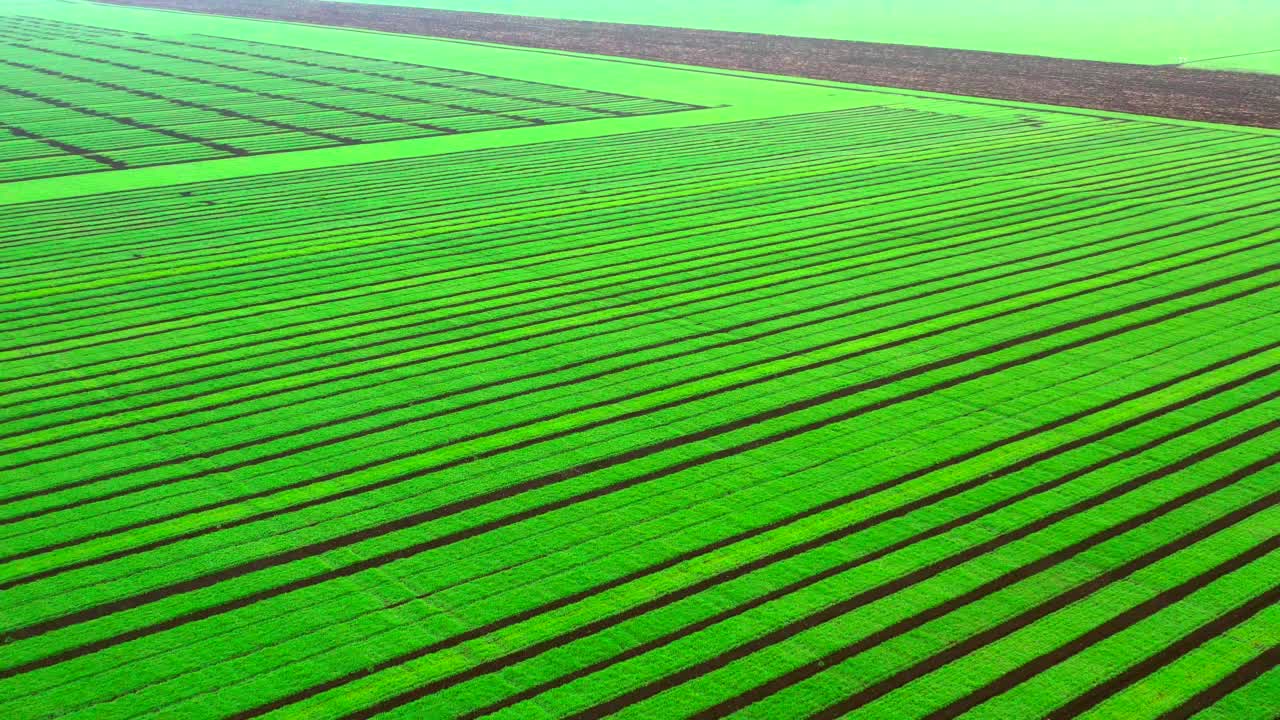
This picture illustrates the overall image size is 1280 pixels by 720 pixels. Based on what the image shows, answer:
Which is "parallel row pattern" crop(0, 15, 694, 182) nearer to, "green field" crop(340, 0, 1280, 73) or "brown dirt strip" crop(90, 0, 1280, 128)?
"brown dirt strip" crop(90, 0, 1280, 128)

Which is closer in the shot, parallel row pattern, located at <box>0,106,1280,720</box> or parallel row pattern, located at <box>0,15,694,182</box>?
parallel row pattern, located at <box>0,106,1280,720</box>

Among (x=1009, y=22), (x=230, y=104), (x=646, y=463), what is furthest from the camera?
(x=1009, y=22)

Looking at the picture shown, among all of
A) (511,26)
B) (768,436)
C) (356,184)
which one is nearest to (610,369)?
(768,436)

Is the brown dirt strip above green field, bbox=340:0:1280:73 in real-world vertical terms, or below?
below

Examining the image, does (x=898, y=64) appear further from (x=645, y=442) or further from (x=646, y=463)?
(x=646, y=463)

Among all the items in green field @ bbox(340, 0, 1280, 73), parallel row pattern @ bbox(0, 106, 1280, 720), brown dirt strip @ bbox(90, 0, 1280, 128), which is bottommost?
parallel row pattern @ bbox(0, 106, 1280, 720)

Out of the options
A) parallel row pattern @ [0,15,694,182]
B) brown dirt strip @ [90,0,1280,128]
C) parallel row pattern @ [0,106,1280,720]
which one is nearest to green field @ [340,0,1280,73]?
brown dirt strip @ [90,0,1280,128]

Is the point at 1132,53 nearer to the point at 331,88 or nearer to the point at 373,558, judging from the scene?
the point at 331,88

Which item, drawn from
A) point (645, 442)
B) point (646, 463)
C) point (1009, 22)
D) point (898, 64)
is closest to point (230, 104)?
point (898, 64)
